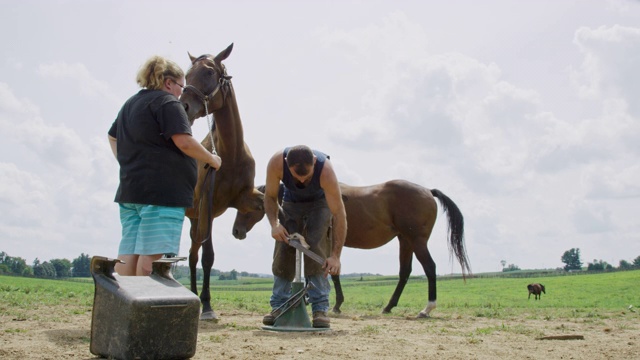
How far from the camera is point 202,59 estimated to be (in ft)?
24.7

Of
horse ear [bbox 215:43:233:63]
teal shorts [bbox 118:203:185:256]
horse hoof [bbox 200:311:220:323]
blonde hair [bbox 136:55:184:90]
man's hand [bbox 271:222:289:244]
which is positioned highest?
horse ear [bbox 215:43:233:63]

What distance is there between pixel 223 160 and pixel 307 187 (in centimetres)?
176

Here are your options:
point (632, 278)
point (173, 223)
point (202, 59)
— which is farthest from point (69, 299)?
point (632, 278)

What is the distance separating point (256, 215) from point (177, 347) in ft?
17.7

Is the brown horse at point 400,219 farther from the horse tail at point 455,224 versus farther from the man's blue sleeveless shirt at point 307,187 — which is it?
the man's blue sleeveless shirt at point 307,187

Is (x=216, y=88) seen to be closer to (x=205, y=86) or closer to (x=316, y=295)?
(x=205, y=86)

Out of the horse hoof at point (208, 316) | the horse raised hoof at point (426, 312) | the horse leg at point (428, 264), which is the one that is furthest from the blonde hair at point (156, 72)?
the horse leg at point (428, 264)

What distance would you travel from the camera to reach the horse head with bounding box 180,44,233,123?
7.11 metres

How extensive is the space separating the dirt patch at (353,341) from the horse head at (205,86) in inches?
97.1

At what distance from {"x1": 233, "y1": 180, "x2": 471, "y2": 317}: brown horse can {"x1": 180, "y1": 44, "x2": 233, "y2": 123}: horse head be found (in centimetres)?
382

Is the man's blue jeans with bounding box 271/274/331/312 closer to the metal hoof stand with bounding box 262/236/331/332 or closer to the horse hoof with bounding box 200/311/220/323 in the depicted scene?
the metal hoof stand with bounding box 262/236/331/332

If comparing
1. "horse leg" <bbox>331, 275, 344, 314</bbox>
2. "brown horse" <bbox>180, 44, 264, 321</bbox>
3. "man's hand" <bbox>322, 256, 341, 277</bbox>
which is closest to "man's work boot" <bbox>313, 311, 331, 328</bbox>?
"man's hand" <bbox>322, 256, 341, 277</bbox>

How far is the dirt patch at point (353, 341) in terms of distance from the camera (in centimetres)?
441

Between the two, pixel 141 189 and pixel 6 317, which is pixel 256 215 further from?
pixel 141 189
